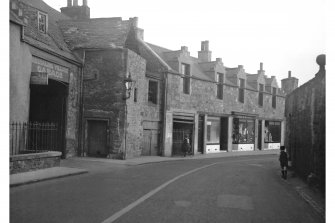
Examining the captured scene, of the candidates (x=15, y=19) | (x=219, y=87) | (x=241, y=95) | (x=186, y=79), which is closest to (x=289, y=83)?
(x=241, y=95)

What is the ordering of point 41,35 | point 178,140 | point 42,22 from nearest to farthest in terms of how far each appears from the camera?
point 41,35 < point 42,22 < point 178,140

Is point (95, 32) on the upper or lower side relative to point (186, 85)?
upper

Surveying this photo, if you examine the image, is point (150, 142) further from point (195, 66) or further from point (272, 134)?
point (272, 134)

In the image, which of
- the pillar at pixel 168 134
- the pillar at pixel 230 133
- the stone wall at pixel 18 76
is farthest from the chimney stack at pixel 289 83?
the stone wall at pixel 18 76

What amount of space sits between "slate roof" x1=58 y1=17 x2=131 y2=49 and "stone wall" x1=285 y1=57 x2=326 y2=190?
1010 centimetres

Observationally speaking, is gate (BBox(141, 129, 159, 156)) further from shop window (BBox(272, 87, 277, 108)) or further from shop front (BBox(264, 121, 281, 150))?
shop window (BBox(272, 87, 277, 108))

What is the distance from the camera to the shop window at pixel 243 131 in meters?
31.8

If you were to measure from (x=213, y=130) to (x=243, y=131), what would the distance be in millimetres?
4395

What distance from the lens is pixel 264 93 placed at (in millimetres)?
36094

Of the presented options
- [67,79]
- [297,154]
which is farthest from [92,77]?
[297,154]

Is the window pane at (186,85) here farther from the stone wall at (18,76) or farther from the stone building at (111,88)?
the stone wall at (18,76)

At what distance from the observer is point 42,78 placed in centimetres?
1496

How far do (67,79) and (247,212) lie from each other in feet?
44.4
